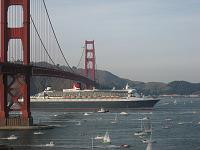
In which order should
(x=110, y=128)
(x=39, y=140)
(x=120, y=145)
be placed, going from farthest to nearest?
1. (x=110, y=128)
2. (x=39, y=140)
3. (x=120, y=145)

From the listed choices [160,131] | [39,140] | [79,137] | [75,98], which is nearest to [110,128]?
[160,131]

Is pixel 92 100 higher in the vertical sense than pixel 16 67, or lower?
lower

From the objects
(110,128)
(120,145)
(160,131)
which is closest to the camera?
(120,145)

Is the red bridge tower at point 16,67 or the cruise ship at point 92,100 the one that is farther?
the cruise ship at point 92,100

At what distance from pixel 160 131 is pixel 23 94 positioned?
12894 millimetres

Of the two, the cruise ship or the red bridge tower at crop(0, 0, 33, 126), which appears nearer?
the red bridge tower at crop(0, 0, 33, 126)

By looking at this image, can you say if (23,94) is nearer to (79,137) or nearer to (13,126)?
(13,126)

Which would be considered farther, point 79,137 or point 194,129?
point 194,129

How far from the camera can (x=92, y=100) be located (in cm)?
11362

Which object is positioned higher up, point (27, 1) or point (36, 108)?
point (27, 1)

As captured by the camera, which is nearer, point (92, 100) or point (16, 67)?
point (16, 67)

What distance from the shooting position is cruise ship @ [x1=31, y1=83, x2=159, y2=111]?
11144 centimetres

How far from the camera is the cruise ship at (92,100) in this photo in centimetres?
11144

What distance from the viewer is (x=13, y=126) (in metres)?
56.8
